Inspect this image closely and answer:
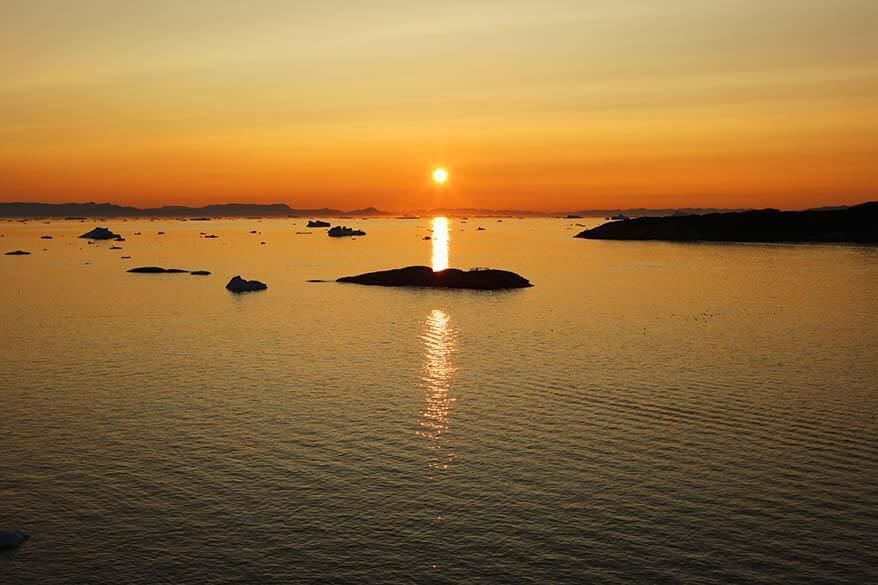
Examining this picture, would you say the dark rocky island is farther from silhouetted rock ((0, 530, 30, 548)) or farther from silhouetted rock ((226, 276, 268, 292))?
silhouetted rock ((0, 530, 30, 548))

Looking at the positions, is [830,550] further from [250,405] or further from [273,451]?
[250,405]

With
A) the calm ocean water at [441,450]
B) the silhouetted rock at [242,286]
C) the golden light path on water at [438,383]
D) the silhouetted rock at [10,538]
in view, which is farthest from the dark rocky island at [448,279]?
the silhouetted rock at [10,538]

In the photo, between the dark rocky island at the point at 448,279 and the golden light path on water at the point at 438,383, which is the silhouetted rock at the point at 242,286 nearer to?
the dark rocky island at the point at 448,279

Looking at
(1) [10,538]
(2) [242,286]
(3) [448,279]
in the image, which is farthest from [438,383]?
(2) [242,286]

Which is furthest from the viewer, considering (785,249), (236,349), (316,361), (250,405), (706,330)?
(785,249)

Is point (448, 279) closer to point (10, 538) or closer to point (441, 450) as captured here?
point (441, 450)

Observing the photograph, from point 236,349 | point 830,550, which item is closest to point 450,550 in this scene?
point 830,550
